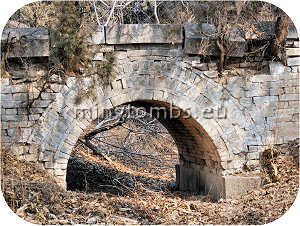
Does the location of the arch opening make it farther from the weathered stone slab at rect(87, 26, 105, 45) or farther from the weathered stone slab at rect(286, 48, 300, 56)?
the weathered stone slab at rect(286, 48, 300, 56)

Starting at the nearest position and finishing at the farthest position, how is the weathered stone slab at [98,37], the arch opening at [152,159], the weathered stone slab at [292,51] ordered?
the weathered stone slab at [98,37] < the weathered stone slab at [292,51] < the arch opening at [152,159]

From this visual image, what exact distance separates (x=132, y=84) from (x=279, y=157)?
3023mm

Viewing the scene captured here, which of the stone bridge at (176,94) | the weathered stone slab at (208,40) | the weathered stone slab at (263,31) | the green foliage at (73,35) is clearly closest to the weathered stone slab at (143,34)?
the stone bridge at (176,94)

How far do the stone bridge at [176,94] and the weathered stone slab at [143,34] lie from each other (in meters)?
0.02

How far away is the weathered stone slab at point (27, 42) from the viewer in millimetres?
6172

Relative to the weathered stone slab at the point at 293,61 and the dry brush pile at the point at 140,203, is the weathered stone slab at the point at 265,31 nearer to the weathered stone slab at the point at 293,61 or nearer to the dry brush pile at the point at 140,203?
the weathered stone slab at the point at 293,61

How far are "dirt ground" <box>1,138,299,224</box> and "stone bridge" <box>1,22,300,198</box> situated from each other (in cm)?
26

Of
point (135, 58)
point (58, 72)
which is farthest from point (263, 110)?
point (58, 72)

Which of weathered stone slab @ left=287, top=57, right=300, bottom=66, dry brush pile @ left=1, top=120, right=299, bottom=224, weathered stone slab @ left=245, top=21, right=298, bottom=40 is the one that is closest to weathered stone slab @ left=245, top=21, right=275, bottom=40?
weathered stone slab @ left=245, top=21, right=298, bottom=40

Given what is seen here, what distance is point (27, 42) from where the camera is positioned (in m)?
6.21

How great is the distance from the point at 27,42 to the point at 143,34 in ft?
6.23

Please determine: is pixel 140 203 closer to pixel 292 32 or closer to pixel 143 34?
pixel 143 34

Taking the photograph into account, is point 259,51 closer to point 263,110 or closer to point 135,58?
point 263,110

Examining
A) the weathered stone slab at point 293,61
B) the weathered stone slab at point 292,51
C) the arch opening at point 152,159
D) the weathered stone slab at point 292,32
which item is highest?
the weathered stone slab at point 292,32
